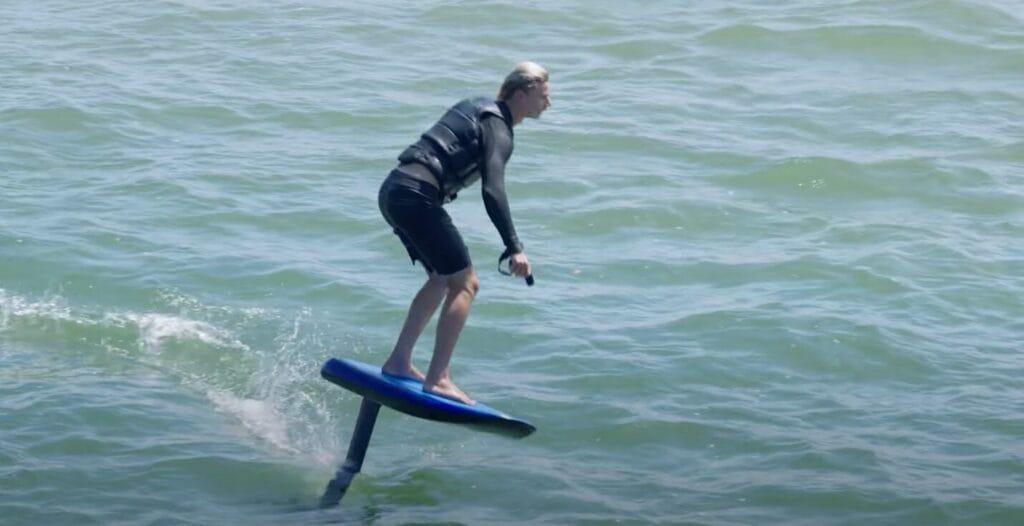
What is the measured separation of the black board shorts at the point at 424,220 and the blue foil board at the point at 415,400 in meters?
0.64

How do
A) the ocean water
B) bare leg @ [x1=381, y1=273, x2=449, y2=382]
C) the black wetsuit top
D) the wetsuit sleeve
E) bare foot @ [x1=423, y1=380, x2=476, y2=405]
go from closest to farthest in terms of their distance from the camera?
the wetsuit sleeve, the black wetsuit top, bare foot @ [x1=423, y1=380, x2=476, y2=405], bare leg @ [x1=381, y1=273, x2=449, y2=382], the ocean water

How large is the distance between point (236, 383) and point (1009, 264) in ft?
21.7

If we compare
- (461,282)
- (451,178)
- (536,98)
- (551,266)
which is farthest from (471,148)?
(551,266)

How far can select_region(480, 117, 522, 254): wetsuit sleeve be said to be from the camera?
8570 millimetres

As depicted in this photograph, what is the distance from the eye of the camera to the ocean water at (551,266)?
9914 mm

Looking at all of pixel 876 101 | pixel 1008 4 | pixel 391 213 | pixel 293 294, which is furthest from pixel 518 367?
pixel 1008 4

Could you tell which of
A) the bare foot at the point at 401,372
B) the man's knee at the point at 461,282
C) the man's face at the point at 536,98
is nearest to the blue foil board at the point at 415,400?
Answer: the bare foot at the point at 401,372

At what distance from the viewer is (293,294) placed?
1320 cm

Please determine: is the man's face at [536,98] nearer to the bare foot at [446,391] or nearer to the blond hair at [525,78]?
the blond hair at [525,78]

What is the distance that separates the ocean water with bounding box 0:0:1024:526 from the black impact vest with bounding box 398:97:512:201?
78.5 inches

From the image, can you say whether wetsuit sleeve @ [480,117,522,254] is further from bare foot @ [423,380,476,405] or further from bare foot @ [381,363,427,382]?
bare foot @ [381,363,427,382]

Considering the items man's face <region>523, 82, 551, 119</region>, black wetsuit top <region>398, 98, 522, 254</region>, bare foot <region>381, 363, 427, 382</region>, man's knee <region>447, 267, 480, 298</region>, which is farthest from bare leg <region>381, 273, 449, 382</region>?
man's face <region>523, 82, 551, 119</region>

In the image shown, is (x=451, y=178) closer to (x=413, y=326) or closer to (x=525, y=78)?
(x=525, y=78)

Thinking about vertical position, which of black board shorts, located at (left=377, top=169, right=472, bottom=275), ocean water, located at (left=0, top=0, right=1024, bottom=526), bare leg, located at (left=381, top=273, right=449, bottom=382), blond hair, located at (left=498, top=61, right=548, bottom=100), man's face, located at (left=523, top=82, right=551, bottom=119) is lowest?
ocean water, located at (left=0, top=0, right=1024, bottom=526)
